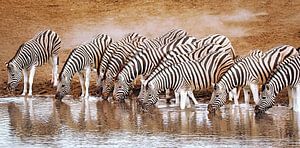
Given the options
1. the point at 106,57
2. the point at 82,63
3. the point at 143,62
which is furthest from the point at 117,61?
the point at 143,62

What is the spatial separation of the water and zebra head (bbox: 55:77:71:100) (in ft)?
1.88

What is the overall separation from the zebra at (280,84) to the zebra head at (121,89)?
2.92 metres

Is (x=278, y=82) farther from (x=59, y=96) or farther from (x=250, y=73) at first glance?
(x=59, y=96)

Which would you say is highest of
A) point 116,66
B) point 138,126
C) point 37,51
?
point 37,51

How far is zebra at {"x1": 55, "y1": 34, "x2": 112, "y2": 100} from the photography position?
18.0 m

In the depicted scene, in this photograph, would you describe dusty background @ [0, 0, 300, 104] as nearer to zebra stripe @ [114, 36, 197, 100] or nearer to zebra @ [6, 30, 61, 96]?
zebra @ [6, 30, 61, 96]

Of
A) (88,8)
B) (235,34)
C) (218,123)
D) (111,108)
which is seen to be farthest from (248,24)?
(218,123)

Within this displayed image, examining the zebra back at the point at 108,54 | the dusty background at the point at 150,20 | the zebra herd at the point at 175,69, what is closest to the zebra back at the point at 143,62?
the zebra herd at the point at 175,69

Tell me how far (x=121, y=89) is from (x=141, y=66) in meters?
0.55

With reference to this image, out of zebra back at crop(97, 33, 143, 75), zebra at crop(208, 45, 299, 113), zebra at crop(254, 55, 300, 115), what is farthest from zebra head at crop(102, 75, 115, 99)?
zebra at crop(254, 55, 300, 115)

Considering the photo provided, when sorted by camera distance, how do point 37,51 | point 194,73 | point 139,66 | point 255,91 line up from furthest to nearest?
point 37,51, point 139,66, point 194,73, point 255,91

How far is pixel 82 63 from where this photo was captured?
60.9ft

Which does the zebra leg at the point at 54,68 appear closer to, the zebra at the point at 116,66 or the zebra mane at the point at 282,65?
the zebra at the point at 116,66

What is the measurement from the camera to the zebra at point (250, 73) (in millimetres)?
15328
